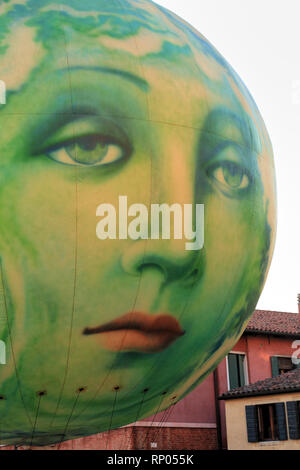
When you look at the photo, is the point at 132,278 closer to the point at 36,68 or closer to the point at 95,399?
the point at 95,399

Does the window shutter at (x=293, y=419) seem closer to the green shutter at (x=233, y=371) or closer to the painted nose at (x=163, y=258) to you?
the green shutter at (x=233, y=371)

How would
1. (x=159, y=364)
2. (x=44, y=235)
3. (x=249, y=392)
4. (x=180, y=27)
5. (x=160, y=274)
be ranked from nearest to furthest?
(x=44, y=235) < (x=160, y=274) < (x=159, y=364) < (x=180, y=27) < (x=249, y=392)

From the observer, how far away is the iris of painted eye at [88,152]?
504 centimetres

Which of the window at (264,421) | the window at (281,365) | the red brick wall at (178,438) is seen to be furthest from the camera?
the window at (281,365)

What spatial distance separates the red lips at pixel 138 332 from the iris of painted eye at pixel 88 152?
45.7 inches

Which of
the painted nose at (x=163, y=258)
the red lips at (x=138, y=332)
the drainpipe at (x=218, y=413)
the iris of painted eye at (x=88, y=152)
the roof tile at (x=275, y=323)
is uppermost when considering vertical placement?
the roof tile at (x=275, y=323)

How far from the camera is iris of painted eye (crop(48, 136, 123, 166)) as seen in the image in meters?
5.04

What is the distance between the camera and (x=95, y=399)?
5.63 meters

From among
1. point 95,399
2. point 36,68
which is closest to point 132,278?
point 95,399

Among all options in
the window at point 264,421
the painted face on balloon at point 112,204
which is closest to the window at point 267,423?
the window at point 264,421

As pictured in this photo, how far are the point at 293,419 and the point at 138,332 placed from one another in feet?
62.3

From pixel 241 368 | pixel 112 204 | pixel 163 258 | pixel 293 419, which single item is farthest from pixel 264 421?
pixel 112 204

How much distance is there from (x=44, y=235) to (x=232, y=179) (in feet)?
5.49
